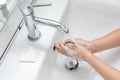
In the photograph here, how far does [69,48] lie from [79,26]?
0.18m

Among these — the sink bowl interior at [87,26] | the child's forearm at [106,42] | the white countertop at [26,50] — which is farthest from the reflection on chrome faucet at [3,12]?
the child's forearm at [106,42]

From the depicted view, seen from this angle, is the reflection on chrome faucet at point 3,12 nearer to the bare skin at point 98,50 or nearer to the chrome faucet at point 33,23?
the chrome faucet at point 33,23

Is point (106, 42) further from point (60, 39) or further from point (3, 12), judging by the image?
point (3, 12)

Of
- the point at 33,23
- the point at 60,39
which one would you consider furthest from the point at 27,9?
the point at 60,39

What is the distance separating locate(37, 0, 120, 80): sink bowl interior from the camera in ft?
2.82

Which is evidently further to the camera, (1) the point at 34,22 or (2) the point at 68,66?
(2) the point at 68,66

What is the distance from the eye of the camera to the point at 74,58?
0.85 metres

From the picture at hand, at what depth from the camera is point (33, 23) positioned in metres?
0.76

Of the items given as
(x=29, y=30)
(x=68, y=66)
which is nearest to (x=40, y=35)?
(x=29, y=30)

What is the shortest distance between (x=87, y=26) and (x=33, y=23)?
11.2 inches

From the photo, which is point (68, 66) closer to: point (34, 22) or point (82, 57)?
Result: point (82, 57)

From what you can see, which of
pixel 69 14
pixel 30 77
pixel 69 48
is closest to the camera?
pixel 30 77

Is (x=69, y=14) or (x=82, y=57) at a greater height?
(x=69, y=14)

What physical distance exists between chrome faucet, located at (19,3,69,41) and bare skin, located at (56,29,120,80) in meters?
0.09
